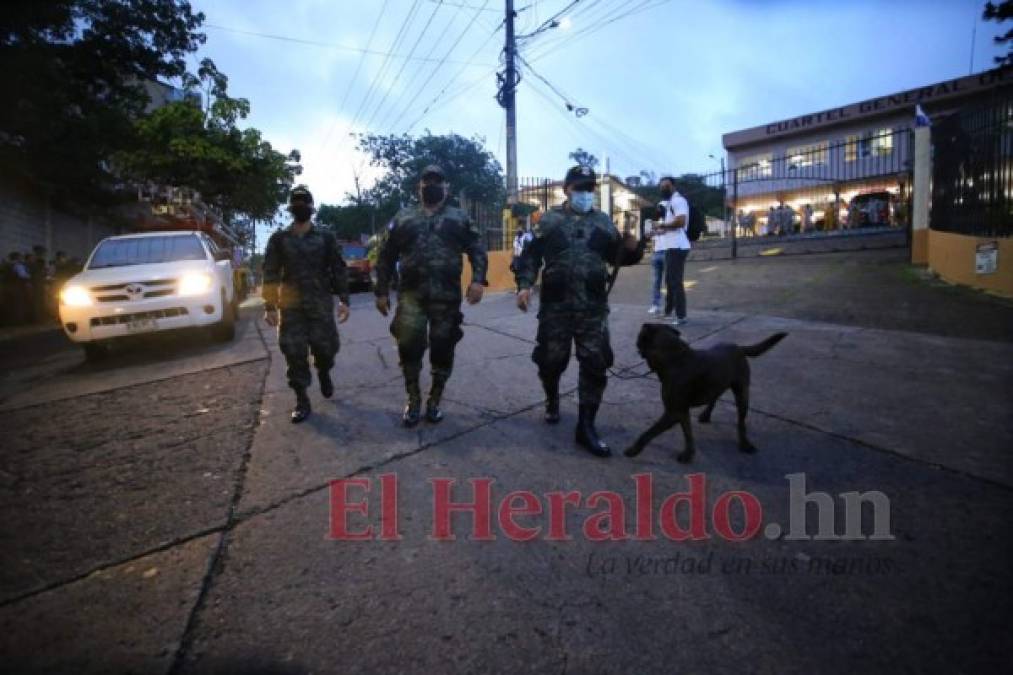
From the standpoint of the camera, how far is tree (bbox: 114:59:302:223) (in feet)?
62.7

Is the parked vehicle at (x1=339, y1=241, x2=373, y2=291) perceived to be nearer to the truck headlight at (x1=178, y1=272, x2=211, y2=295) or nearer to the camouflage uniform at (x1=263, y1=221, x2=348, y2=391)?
the truck headlight at (x1=178, y1=272, x2=211, y2=295)

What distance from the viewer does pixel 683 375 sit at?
3031mm

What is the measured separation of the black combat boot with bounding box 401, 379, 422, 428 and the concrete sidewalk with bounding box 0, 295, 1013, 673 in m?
0.11

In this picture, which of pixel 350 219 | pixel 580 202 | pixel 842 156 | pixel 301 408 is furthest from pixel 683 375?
pixel 350 219

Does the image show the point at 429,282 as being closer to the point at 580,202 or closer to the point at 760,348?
the point at 580,202

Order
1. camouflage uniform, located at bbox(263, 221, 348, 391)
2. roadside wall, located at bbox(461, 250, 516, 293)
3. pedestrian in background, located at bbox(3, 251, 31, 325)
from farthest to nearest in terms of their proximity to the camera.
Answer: roadside wall, located at bbox(461, 250, 516, 293) → pedestrian in background, located at bbox(3, 251, 31, 325) → camouflage uniform, located at bbox(263, 221, 348, 391)

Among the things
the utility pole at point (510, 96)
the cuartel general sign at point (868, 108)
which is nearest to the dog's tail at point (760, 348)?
the utility pole at point (510, 96)

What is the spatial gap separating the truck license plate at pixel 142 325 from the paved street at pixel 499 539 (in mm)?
1394

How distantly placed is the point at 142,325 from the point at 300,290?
137 inches

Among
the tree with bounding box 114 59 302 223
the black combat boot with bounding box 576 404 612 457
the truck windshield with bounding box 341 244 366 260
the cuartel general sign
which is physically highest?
the cuartel general sign

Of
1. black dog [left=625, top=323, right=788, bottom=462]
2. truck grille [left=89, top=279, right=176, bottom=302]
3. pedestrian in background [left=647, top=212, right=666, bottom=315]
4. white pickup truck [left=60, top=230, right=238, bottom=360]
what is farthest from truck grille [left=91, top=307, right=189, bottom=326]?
pedestrian in background [left=647, top=212, right=666, bottom=315]

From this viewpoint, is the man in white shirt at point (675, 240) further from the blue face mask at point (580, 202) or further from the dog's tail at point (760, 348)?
the dog's tail at point (760, 348)

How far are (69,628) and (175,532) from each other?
640mm

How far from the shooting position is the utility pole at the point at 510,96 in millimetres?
15867
